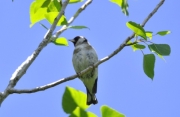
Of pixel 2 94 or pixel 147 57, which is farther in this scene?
pixel 147 57

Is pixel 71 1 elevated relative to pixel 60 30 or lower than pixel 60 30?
elevated

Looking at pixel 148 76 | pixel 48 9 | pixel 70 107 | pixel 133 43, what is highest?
pixel 48 9

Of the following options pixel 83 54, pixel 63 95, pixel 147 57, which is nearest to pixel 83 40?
pixel 83 54

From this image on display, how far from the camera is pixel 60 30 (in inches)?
103

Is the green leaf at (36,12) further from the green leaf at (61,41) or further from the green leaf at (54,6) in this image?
the green leaf at (61,41)

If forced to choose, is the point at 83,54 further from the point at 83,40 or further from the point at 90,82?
the point at 83,40

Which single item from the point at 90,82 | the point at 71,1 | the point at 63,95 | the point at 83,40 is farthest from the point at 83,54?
the point at 63,95

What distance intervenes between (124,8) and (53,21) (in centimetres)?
56

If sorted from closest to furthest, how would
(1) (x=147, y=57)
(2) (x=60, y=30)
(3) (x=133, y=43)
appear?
(1) (x=147, y=57)
(3) (x=133, y=43)
(2) (x=60, y=30)

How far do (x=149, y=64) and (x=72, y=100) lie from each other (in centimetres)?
→ 96

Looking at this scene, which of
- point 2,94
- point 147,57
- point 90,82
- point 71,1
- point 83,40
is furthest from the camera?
point 83,40

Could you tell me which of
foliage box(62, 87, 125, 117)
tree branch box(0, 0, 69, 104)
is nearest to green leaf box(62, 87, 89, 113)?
foliage box(62, 87, 125, 117)

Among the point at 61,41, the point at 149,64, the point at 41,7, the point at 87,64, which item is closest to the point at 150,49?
the point at 149,64

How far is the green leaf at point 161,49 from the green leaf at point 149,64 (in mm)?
52
